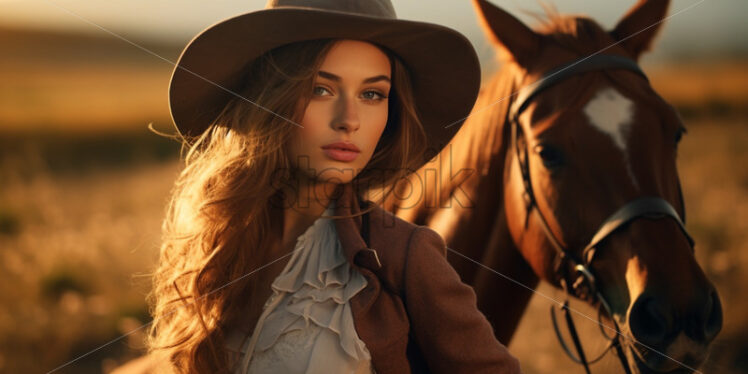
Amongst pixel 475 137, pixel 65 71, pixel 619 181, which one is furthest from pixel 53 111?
pixel 619 181

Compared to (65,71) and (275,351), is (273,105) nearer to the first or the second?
(275,351)

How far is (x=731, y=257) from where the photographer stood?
13.6 ft

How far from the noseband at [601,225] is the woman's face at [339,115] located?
0.84 m

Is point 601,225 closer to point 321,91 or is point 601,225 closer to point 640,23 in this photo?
point 640,23

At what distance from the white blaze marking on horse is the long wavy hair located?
68 cm

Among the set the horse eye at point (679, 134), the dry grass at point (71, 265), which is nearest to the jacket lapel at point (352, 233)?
the horse eye at point (679, 134)

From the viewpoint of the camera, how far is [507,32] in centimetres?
216

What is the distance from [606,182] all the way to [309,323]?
1137 millimetres

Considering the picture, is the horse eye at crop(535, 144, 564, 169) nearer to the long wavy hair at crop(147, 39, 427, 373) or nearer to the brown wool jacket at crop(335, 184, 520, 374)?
the long wavy hair at crop(147, 39, 427, 373)

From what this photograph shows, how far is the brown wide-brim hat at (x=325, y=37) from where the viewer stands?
55.2 inches

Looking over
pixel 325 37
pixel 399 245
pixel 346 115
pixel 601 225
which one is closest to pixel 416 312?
pixel 399 245

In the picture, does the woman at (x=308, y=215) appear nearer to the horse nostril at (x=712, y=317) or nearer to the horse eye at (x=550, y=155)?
the horse eye at (x=550, y=155)

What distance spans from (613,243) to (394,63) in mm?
944

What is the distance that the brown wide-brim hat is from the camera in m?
1.40
